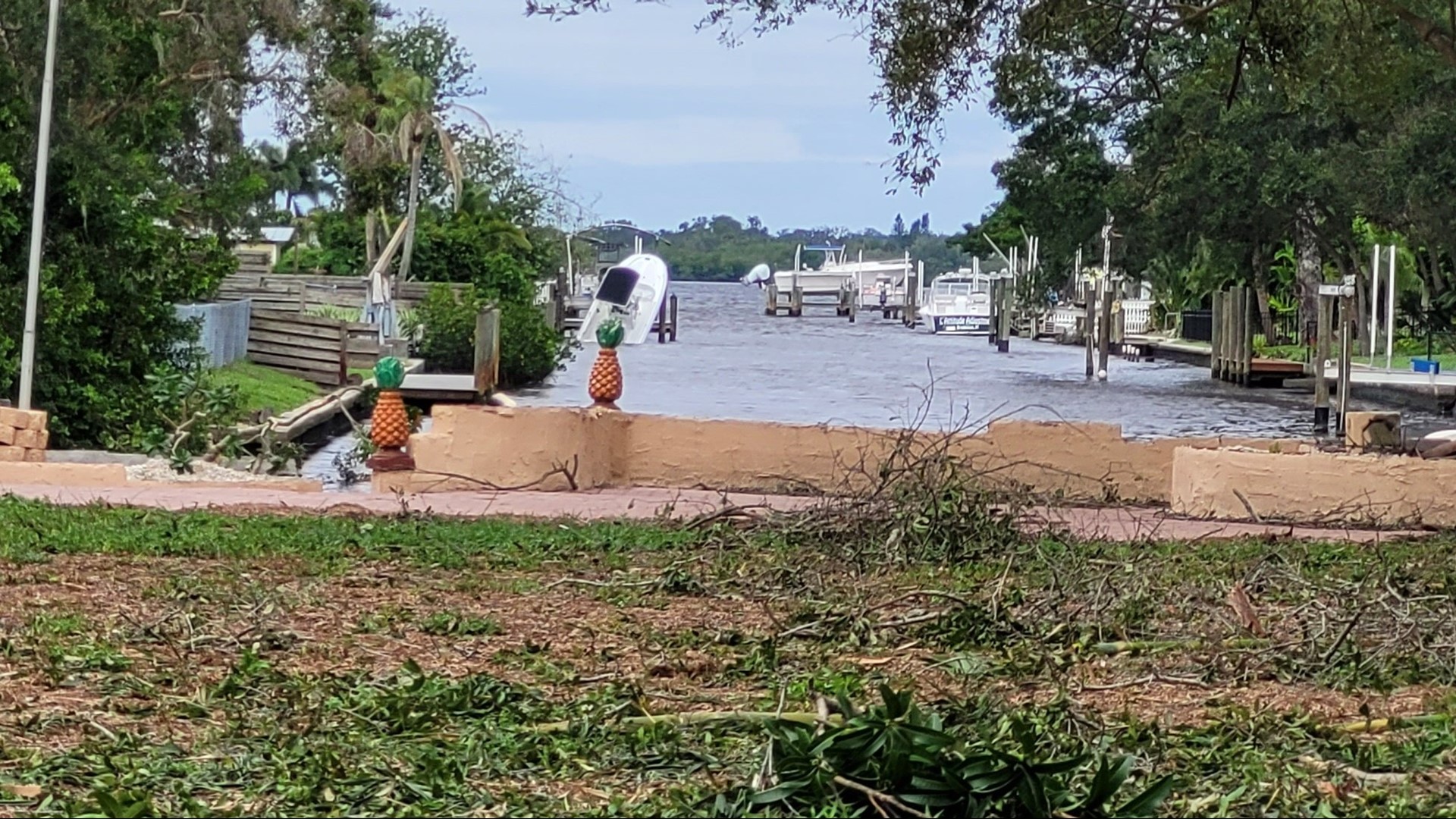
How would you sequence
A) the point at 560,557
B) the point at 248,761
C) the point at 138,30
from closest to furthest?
1. the point at 248,761
2. the point at 560,557
3. the point at 138,30

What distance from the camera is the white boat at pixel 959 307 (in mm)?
100125

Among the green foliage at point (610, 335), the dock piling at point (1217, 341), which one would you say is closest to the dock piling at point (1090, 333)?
the dock piling at point (1217, 341)

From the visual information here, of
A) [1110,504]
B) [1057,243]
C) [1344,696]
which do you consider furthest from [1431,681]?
[1057,243]

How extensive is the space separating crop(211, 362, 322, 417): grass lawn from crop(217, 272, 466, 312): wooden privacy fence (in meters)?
7.67

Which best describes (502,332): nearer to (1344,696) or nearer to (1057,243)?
(1057,243)

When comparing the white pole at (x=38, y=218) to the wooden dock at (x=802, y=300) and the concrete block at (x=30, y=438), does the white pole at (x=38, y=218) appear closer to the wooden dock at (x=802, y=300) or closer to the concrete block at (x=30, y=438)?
the concrete block at (x=30, y=438)

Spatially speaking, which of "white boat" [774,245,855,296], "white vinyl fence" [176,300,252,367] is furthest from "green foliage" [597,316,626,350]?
"white boat" [774,245,855,296]

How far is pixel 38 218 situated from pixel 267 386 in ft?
50.7

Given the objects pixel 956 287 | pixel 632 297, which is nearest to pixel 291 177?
pixel 632 297

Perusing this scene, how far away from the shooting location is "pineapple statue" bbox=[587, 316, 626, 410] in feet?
51.5

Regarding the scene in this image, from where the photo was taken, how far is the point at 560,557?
33.9 feet

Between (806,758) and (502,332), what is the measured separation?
41021 mm

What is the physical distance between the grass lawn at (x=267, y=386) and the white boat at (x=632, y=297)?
1064 inches

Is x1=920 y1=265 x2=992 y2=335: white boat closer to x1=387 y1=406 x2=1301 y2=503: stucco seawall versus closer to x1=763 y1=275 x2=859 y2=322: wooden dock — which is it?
x1=763 y1=275 x2=859 y2=322: wooden dock
